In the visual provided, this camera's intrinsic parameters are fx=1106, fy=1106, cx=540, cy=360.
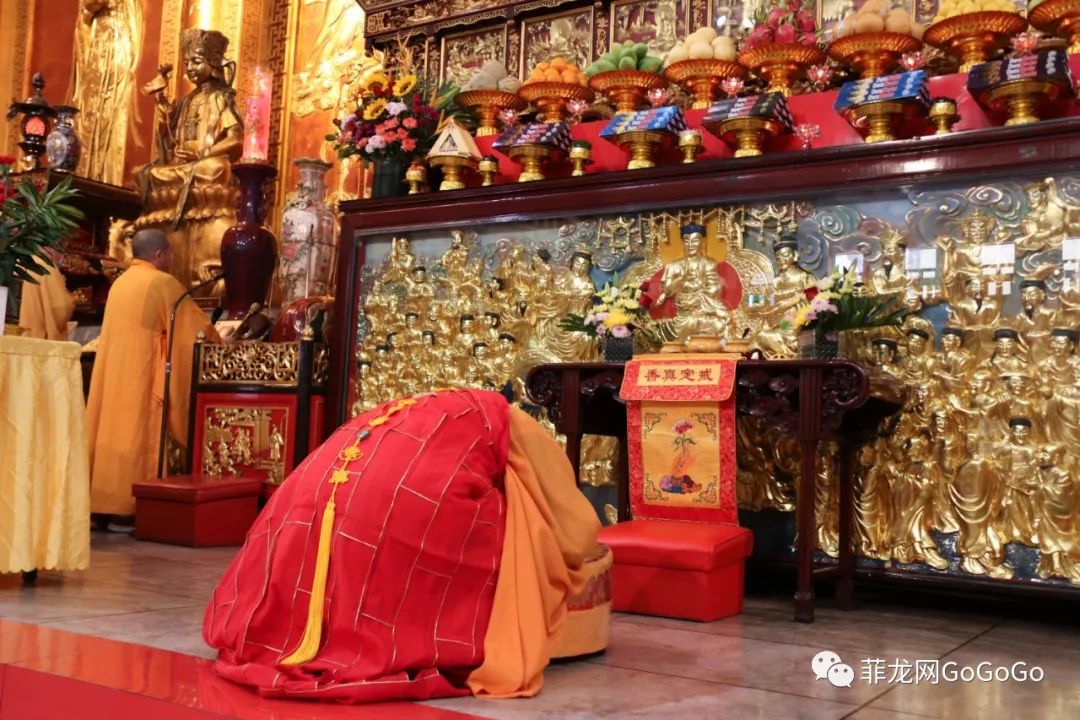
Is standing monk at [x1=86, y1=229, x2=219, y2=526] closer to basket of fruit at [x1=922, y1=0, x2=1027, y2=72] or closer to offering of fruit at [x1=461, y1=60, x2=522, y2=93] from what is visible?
offering of fruit at [x1=461, y1=60, x2=522, y2=93]

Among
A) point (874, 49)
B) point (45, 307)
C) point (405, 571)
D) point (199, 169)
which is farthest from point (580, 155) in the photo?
point (199, 169)

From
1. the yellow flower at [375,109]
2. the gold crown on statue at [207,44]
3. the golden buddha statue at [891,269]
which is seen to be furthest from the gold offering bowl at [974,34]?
the gold crown on statue at [207,44]

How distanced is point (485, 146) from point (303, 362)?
5.09ft

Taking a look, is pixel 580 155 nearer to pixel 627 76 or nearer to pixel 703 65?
pixel 627 76

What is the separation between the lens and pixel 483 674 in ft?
8.82

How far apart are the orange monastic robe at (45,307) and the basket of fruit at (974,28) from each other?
531 centimetres

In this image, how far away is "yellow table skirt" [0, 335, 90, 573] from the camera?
3.90m

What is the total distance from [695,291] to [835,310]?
38.3 inches

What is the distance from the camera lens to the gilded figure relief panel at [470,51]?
7164mm

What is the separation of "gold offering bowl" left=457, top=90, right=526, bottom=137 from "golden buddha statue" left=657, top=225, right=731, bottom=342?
1685 mm

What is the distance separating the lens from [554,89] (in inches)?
235

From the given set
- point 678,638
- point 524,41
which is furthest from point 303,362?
point 678,638

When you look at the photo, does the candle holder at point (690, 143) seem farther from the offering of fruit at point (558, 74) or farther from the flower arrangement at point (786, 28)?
the offering of fruit at point (558, 74)

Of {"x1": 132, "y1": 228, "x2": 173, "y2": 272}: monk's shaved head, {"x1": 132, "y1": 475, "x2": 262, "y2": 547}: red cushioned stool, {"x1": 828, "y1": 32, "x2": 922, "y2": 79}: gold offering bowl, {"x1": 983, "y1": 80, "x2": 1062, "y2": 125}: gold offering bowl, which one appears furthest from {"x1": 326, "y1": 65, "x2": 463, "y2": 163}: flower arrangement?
{"x1": 983, "y1": 80, "x2": 1062, "y2": 125}: gold offering bowl
